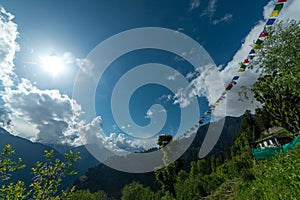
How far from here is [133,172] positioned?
562 feet

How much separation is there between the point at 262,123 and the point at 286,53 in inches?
2120

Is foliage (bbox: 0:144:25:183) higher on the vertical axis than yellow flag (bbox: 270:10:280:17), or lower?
lower

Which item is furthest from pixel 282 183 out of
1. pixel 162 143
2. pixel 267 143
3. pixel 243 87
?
pixel 267 143

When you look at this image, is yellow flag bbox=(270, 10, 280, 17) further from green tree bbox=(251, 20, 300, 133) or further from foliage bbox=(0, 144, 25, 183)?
foliage bbox=(0, 144, 25, 183)

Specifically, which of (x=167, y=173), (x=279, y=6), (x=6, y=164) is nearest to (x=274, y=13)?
(x=279, y=6)

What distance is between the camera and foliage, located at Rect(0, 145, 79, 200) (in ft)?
10.9

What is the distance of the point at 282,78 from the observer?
45.1ft

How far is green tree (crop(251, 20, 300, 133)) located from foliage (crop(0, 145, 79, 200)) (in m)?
14.8

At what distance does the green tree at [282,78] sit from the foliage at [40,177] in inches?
584

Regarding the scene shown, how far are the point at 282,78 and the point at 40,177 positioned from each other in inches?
675

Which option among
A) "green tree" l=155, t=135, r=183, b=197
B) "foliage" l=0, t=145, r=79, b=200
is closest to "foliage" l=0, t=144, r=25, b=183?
"foliage" l=0, t=145, r=79, b=200

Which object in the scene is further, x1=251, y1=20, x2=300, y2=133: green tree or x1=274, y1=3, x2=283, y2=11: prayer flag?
x1=251, y1=20, x2=300, y2=133: green tree

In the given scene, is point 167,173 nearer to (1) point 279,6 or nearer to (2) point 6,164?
(1) point 279,6

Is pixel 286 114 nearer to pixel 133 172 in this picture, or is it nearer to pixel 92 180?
pixel 133 172
